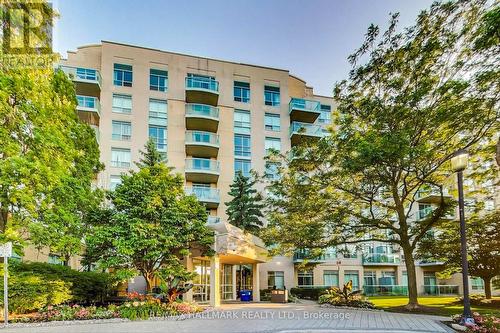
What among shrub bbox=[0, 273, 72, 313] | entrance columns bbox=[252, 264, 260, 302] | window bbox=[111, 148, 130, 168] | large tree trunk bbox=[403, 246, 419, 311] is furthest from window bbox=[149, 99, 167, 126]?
large tree trunk bbox=[403, 246, 419, 311]

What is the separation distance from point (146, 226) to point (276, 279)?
18.9 meters

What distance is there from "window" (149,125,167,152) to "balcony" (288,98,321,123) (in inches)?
467

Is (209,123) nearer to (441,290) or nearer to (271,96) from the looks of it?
(271,96)

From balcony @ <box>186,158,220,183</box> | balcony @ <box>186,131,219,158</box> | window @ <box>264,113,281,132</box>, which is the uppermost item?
window @ <box>264,113,281,132</box>

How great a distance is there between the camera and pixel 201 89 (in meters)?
32.3

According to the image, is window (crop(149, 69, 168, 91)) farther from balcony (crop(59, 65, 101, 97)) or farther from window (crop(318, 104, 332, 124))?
window (crop(318, 104, 332, 124))

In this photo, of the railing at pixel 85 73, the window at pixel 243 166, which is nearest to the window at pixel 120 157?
the railing at pixel 85 73

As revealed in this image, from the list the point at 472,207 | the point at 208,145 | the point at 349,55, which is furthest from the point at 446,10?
the point at 208,145

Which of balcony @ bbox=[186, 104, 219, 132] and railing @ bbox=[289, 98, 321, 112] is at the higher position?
railing @ bbox=[289, 98, 321, 112]

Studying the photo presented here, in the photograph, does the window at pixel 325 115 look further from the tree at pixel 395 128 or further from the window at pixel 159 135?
the tree at pixel 395 128

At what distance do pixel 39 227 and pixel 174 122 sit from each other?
20201 millimetres

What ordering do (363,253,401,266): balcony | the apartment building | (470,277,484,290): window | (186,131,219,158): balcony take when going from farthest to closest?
(470,277,484,290): window, (363,253,401,266): balcony, (186,131,219,158): balcony, the apartment building

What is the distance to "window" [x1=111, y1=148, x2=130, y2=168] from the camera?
3050 cm

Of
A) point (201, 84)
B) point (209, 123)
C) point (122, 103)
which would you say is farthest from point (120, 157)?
point (201, 84)
